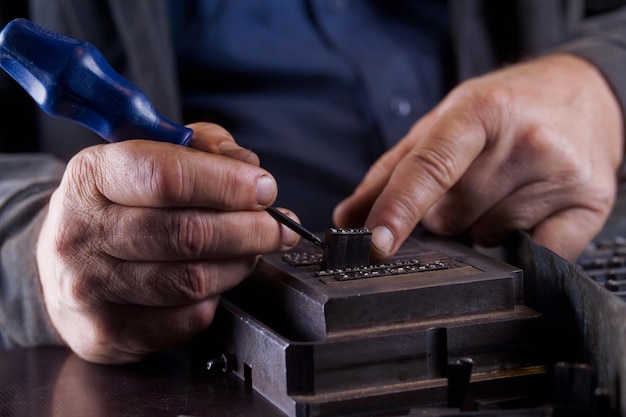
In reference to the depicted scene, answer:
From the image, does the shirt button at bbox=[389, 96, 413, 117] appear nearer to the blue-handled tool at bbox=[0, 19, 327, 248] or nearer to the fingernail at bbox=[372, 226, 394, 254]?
the fingernail at bbox=[372, 226, 394, 254]

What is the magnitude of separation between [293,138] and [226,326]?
59 centimetres

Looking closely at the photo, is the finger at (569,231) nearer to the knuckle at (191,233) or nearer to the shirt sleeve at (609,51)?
the shirt sleeve at (609,51)

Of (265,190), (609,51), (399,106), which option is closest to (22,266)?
(265,190)

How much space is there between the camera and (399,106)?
3.90 ft

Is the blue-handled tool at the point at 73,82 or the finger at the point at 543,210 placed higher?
the blue-handled tool at the point at 73,82

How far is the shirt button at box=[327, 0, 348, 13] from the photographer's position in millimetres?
1169

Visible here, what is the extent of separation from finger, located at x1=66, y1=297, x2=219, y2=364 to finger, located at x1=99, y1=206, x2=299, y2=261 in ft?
0.19

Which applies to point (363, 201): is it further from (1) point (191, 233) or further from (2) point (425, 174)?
(1) point (191, 233)

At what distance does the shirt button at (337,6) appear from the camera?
117 cm

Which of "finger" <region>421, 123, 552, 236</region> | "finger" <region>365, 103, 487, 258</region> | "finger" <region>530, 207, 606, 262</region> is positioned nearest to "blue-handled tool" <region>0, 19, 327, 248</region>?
"finger" <region>365, 103, 487, 258</region>

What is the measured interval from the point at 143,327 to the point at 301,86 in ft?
2.08

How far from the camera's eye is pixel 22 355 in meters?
0.69

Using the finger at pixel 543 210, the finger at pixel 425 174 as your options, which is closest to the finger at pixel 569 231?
the finger at pixel 543 210

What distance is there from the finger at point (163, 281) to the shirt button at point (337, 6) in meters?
0.66
